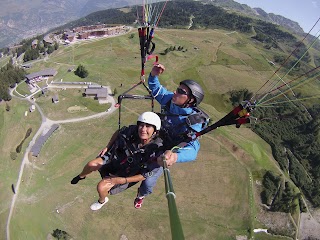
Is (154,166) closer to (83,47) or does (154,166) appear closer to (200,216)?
(200,216)

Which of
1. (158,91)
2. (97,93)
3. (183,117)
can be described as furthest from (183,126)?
(97,93)

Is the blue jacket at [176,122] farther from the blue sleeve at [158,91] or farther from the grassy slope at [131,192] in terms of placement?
the grassy slope at [131,192]

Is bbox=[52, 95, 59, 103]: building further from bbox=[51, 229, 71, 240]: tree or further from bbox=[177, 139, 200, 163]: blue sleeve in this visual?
bbox=[177, 139, 200, 163]: blue sleeve

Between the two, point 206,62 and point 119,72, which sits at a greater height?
point 206,62

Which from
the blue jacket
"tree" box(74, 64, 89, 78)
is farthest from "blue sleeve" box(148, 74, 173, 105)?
"tree" box(74, 64, 89, 78)

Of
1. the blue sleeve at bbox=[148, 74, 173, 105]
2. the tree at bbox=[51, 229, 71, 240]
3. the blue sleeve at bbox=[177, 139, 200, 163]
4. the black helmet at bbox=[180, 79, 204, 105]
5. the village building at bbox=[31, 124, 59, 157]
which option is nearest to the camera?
the blue sleeve at bbox=[177, 139, 200, 163]

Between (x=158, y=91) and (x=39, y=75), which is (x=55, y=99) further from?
(x=158, y=91)

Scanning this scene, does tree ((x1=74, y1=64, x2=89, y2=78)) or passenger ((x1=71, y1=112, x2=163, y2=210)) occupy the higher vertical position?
passenger ((x1=71, y1=112, x2=163, y2=210))

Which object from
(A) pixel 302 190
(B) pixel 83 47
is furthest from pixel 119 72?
(A) pixel 302 190
